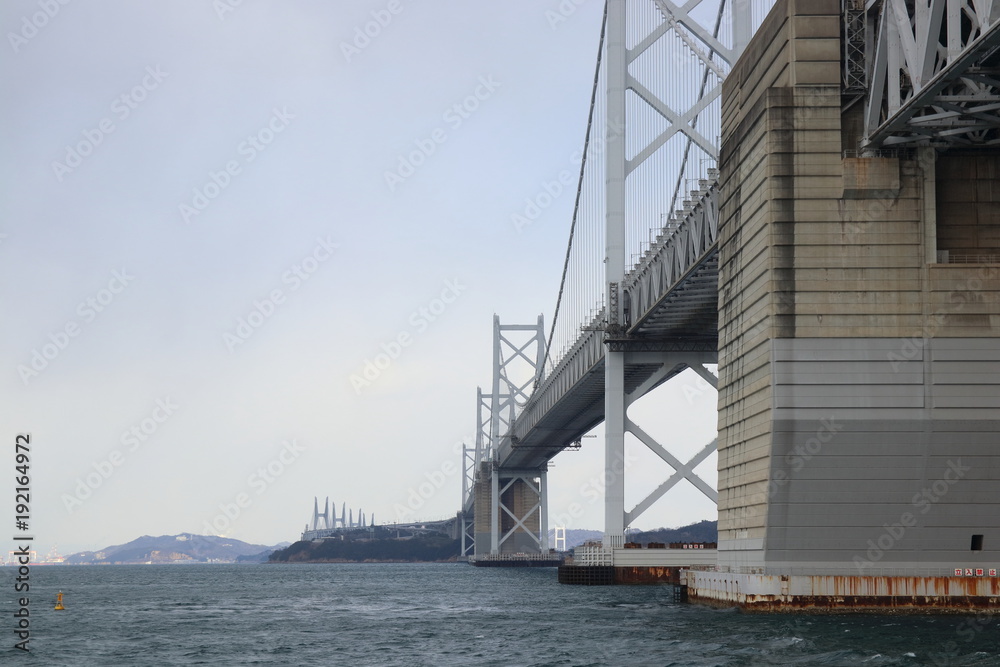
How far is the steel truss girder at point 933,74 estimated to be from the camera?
2495 cm

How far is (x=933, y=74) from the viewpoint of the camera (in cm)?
2692

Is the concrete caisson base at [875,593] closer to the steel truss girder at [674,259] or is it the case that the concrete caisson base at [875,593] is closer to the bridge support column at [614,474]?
the steel truss girder at [674,259]

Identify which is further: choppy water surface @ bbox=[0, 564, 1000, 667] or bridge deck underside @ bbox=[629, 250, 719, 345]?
bridge deck underside @ bbox=[629, 250, 719, 345]

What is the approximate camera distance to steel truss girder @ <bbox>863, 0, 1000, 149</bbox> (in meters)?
25.0

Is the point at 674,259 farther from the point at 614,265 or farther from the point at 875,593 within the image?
the point at 875,593

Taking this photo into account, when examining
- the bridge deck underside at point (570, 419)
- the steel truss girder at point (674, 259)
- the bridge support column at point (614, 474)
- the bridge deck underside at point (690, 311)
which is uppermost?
the steel truss girder at point (674, 259)

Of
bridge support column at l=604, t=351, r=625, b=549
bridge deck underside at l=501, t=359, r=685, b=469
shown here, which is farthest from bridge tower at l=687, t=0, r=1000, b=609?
bridge deck underside at l=501, t=359, r=685, b=469

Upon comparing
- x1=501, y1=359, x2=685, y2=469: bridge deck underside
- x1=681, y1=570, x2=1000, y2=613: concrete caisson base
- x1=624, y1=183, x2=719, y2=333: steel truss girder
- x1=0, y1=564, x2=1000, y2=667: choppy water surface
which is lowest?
x1=0, y1=564, x2=1000, y2=667: choppy water surface

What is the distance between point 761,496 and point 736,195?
8087 mm

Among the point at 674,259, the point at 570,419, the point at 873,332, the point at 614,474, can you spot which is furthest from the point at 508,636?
the point at 570,419

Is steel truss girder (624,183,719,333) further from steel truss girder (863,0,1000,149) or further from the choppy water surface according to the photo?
the choppy water surface

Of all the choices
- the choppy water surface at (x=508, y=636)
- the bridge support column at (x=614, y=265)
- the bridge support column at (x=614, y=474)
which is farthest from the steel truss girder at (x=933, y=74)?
the bridge support column at (x=614, y=474)

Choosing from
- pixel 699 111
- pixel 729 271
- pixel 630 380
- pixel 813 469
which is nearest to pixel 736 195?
pixel 729 271

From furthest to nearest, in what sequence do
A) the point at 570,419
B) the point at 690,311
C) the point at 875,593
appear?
the point at 570,419 < the point at 690,311 < the point at 875,593
